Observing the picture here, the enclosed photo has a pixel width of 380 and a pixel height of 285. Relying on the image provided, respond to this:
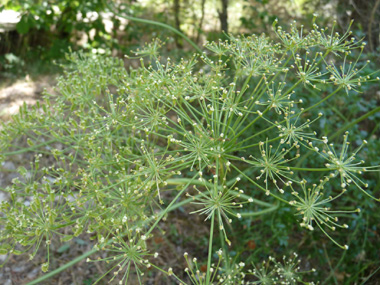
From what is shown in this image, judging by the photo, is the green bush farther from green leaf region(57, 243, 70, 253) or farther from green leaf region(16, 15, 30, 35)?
green leaf region(16, 15, 30, 35)

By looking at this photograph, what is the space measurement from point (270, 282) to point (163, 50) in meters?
3.76

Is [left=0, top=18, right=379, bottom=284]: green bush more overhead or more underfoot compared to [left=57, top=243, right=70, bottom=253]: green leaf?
more overhead

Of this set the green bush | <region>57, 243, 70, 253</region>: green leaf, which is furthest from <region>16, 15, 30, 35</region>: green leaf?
<region>57, 243, 70, 253</region>: green leaf

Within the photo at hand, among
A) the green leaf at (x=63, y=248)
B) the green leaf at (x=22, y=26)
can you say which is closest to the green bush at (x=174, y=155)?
the green leaf at (x=63, y=248)

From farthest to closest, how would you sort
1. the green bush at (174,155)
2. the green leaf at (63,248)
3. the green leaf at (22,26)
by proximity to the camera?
the green leaf at (22,26)
the green leaf at (63,248)
the green bush at (174,155)

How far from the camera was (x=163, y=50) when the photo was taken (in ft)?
18.1

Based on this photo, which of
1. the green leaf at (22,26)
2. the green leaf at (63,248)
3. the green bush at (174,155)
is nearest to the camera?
the green bush at (174,155)

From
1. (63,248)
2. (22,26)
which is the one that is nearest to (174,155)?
(63,248)

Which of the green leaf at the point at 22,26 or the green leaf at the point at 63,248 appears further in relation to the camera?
the green leaf at the point at 22,26

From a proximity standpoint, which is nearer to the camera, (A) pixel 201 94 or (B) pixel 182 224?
(A) pixel 201 94

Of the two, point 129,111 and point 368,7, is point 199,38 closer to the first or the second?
point 368,7

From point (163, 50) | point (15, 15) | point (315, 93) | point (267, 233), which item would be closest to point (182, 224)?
point (267, 233)

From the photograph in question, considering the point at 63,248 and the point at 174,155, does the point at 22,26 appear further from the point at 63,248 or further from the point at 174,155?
the point at 174,155

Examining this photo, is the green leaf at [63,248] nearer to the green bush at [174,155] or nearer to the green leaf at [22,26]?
the green bush at [174,155]
